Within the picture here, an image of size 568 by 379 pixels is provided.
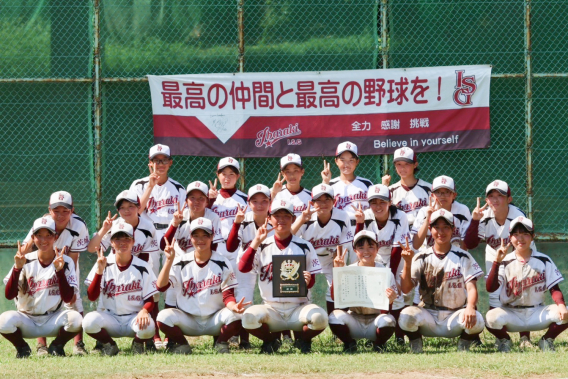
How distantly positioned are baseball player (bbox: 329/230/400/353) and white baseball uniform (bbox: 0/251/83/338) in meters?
2.41

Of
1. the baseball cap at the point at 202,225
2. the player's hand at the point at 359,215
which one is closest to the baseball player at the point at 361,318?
the player's hand at the point at 359,215

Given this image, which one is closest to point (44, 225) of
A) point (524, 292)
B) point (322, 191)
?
point (322, 191)

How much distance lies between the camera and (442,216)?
318 inches

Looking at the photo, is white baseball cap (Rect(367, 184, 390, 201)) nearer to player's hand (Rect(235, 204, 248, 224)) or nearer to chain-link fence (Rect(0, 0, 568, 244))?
player's hand (Rect(235, 204, 248, 224))

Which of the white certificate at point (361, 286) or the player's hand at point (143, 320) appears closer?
the player's hand at point (143, 320)

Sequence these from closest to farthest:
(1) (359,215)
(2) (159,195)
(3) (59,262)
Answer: (3) (59,262)
(1) (359,215)
(2) (159,195)

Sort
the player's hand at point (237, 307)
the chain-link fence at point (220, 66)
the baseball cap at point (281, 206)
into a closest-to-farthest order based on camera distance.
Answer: the player's hand at point (237, 307) → the baseball cap at point (281, 206) → the chain-link fence at point (220, 66)

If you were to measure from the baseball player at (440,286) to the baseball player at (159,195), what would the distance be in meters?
2.67

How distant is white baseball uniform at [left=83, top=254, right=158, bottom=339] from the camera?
8.16 metres

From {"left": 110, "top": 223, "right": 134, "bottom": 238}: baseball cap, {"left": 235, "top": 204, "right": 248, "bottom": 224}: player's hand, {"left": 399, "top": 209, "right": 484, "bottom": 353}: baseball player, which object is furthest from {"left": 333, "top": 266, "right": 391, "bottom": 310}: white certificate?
{"left": 110, "top": 223, "right": 134, "bottom": 238}: baseball cap

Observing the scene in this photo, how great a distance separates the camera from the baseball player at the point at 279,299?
8023 millimetres

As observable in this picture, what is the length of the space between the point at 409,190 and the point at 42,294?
3.84 metres

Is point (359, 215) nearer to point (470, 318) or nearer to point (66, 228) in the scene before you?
point (470, 318)

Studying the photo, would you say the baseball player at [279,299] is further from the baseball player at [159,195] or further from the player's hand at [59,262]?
the player's hand at [59,262]
